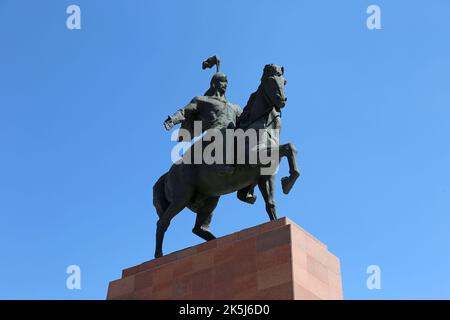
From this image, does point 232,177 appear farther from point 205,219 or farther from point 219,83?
point 219,83

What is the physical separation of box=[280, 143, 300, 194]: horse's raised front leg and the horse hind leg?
91.2 inches

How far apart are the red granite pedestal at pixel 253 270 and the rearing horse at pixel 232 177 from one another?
124cm

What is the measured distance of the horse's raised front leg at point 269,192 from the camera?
14.3m

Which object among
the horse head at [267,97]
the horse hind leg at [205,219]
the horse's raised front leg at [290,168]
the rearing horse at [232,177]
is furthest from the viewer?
the horse hind leg at [205,219]

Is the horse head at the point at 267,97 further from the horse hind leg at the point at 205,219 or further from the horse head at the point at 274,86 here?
the horse hind leg at the point at 205,219

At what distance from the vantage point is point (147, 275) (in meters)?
14.3

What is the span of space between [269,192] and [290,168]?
34.7 inches

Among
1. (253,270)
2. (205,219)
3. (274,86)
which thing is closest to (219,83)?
(274,86)

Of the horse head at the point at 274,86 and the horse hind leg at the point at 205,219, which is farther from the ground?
the horse head at the point at 274,86

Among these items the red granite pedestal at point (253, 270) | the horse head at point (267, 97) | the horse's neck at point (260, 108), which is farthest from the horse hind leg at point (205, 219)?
the horse's neck at point (260, 108)

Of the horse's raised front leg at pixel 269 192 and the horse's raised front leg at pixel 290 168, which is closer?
the horse's raised front leg at pixel 290 168

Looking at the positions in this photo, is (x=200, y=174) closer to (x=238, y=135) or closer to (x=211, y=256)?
(x=238, y=135)

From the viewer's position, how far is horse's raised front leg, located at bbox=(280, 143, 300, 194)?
45.1ft
